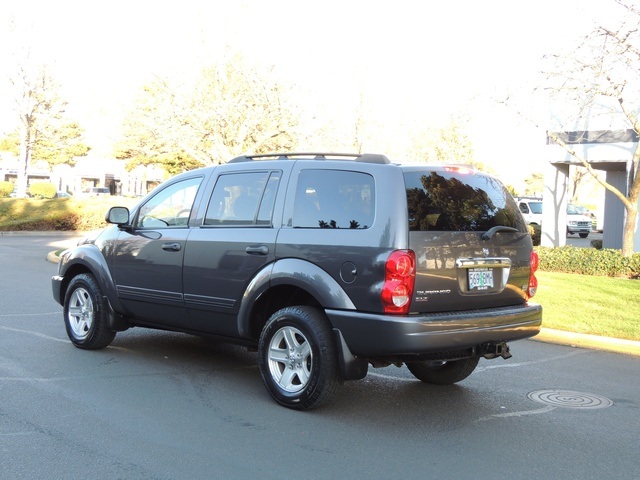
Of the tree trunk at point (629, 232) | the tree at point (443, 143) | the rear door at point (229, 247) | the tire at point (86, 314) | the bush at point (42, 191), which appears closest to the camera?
the rear door at point (229, 247)

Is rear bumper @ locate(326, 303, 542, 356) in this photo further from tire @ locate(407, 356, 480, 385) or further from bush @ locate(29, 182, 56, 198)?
bush @ locate(29, 182, 56, 198)

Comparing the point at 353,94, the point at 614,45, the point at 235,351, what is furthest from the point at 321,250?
the point at 353,94

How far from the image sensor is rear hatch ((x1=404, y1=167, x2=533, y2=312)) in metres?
5.55

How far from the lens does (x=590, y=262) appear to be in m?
16.6

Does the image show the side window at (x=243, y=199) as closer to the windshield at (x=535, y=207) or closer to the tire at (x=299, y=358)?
the tire at (x=299, y=358)

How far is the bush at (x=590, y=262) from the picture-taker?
16.1m

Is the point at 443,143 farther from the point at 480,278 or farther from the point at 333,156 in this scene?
the point at 480,278

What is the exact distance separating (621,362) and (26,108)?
38.3 m

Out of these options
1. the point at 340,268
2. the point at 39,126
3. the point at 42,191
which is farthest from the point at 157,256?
the point at 39,126

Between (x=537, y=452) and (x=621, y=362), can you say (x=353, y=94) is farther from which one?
(x=537, y=452)

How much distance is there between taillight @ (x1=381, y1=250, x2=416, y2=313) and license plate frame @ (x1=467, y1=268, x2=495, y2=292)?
60 centimetres

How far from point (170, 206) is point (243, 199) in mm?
1100

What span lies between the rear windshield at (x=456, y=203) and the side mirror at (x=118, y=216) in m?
3.19

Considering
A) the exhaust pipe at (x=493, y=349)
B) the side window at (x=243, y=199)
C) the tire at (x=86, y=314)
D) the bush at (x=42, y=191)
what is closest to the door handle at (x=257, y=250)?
the side window at (x=243, y=199)
